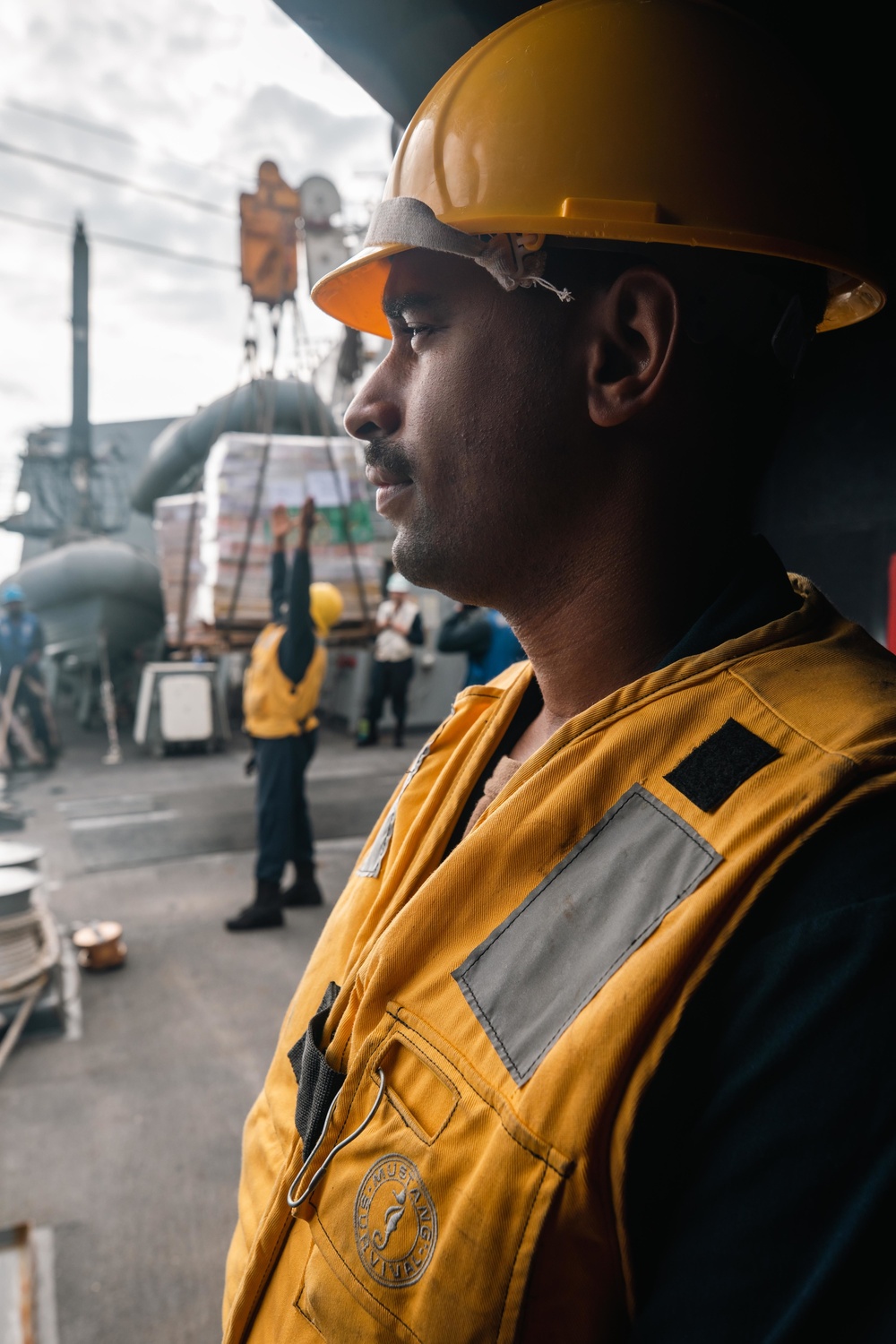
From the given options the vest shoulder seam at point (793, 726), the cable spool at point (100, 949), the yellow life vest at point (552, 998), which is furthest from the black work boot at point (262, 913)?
the vest shoulder seam at point (793, 726)

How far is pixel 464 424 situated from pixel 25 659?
1110cm

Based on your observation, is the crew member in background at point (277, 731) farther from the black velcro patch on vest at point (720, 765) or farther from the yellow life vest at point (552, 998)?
the black velcro patch on vest at point (720, 765)

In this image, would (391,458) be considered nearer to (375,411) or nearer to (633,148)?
(375,411)

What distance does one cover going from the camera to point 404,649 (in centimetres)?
1143

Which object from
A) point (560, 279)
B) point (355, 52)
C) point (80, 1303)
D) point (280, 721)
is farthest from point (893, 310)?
point (280, 721)

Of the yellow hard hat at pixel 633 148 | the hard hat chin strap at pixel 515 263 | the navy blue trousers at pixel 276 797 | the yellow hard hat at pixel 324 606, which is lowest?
the navy blue trousers at pixel 276 797

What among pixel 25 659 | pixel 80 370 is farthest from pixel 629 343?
pixel 80 370

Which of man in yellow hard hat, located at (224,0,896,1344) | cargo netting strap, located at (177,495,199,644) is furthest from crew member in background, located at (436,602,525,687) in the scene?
man in yellow hard hat, located at (224,0,896,1344)

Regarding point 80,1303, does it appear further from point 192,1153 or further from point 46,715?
point 46,715

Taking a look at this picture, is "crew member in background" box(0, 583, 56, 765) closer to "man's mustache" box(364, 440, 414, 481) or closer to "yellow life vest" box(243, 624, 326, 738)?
"yellow life vest" box(243, 624, 326, 738)

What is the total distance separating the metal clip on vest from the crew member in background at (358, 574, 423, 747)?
9815mm

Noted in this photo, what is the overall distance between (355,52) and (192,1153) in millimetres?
3508

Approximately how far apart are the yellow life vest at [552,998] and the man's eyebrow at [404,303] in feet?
1.91

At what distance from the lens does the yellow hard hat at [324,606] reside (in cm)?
595
